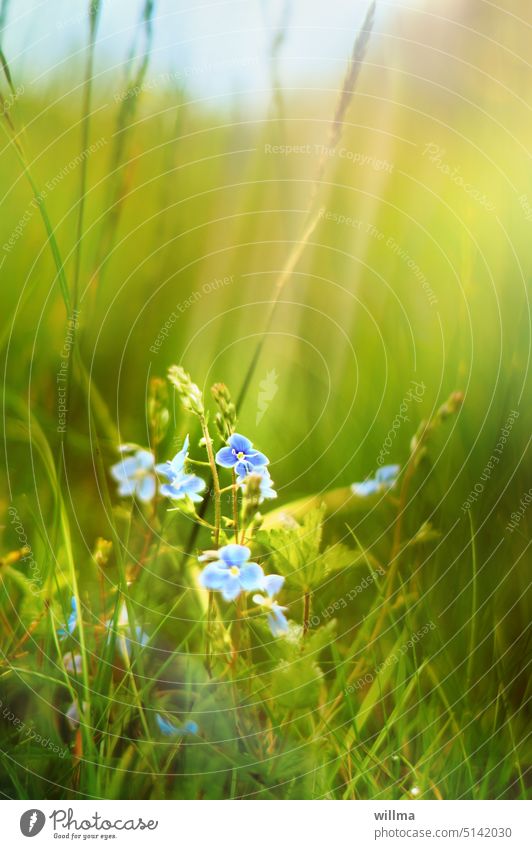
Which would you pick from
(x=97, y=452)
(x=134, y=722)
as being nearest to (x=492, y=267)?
(x=97, y=452)

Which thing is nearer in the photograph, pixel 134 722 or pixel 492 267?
pixel 134 722

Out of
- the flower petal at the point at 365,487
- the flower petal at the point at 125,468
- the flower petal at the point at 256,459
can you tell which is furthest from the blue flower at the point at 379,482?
the flower petal at the point at 125,468

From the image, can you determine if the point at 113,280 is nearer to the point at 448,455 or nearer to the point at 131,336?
the point at 131,336

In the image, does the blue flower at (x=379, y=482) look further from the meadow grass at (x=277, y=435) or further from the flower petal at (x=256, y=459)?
the flower petal at (x=256, y=459)

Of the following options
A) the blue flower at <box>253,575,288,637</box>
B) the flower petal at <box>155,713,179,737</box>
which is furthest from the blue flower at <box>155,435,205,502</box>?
the flower petal at <box>155,713,179,737</box>

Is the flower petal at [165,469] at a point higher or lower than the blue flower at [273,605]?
higher

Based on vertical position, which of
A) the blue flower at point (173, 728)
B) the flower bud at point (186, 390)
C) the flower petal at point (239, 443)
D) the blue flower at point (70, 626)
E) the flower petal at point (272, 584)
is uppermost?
the flower bud at point (186, 390)
